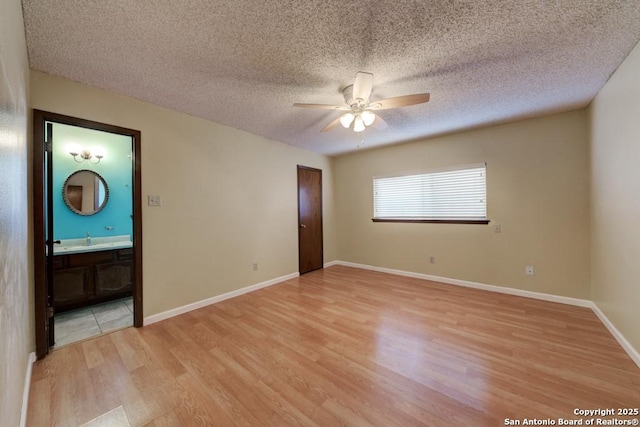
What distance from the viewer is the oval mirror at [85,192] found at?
3.32 metres

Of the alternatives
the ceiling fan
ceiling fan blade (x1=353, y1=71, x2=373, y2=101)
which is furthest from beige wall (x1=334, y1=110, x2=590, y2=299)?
ceiling fan blade (x1=353, y1=71, x2=373, y2=101)

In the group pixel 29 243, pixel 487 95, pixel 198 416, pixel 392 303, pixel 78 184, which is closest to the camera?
pixel 198 416

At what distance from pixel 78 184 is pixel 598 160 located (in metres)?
6.33

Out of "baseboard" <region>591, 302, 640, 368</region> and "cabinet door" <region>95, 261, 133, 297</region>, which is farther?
"cabinet door" <region>95, 261, 133, 297</region>

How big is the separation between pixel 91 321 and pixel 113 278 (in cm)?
65

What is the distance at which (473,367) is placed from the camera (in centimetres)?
181

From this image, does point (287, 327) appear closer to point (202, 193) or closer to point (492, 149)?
point (202, 193)

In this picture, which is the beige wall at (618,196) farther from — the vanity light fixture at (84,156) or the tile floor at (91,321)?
the vanity light fixture at (84,156)

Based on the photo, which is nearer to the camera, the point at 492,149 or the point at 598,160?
the point at 598,160

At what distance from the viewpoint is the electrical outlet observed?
2.62 metres

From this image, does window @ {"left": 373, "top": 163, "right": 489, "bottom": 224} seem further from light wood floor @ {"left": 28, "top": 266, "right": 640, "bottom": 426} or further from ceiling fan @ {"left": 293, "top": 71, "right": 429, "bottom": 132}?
ceiling fan @ {"left": 293, "top": 71, "right": 429, "bottom": 132}

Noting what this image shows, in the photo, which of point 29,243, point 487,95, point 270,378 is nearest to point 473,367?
point 270,378

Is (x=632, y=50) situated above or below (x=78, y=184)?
above

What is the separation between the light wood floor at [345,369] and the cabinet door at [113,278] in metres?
1.12
